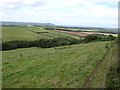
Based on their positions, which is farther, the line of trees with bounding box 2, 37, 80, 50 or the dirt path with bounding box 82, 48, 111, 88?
the line of trees with bounding box 2, 37, 80, 50

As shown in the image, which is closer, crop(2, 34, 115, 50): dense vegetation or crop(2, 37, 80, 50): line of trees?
crop(2, 34, 115, 50): dense vegetation

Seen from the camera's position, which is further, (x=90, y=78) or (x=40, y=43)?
(x=40, y=43)

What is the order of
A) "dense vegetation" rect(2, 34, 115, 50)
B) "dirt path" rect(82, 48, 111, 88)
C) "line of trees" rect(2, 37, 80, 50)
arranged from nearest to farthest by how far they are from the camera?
"dirt path" rect(82, 48, 111, 88) < "dense vegetation" rect(2, 34, 115, 50) < "line of trees" rect(2, 37, 80, 50)

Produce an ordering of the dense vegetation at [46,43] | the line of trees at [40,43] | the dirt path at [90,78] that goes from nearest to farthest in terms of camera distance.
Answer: the dirt path at [90,78], the dense vegetation at [46,43], the line of trees at [40,43]

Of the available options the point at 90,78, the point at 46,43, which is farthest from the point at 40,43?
the point at 90,78

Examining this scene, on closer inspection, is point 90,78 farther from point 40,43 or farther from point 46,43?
point 40,43

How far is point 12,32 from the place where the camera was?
7856cm

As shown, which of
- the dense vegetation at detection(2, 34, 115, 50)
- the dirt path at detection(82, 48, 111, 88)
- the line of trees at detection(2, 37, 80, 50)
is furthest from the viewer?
the line of trees at detection(2, 37, 80, 50)

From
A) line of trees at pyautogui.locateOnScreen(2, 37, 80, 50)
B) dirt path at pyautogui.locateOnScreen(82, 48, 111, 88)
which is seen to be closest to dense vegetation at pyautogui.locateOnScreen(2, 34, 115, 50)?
line of trees at pyautogui.locateOnScreen(2, 37, 80, 50)

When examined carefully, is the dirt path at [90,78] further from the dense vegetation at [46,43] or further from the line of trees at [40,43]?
the line of trees at [40,43]

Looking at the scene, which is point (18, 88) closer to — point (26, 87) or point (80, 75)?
point (26, 87)

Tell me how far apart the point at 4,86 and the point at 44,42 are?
126 feet

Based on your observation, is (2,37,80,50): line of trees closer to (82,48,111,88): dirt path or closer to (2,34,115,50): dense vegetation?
(2,34,115,50): dense vegetation

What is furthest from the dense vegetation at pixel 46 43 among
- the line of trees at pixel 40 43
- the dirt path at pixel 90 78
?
the dirt path at pixel 90 78
